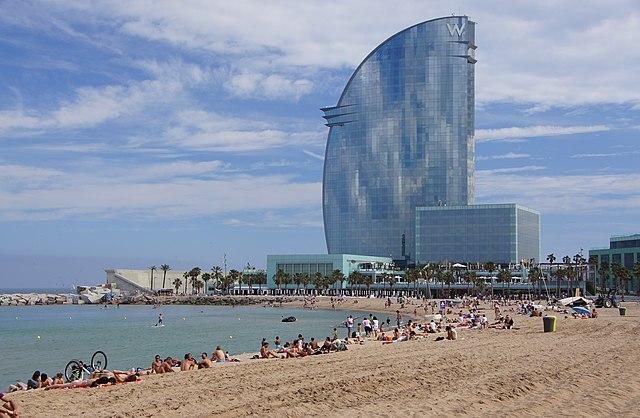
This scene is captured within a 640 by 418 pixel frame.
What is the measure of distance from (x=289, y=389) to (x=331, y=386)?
1.09 metres

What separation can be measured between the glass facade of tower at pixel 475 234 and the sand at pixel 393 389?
138 m

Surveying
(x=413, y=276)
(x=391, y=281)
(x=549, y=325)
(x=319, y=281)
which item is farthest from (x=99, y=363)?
(x=391, y=281)

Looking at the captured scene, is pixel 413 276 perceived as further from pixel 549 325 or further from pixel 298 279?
pixel 549 325

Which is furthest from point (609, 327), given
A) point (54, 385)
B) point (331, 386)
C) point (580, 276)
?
point (580, 276)

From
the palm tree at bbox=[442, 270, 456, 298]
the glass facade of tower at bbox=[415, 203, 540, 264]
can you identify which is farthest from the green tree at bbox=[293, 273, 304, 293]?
the glass facade of tower at bbox=[415, 203, 540, 264]

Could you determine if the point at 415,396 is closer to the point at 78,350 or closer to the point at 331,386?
the point at 331,386

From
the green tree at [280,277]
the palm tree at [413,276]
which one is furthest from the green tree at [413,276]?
the green tree at [280,277]

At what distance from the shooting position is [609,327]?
4172 cm

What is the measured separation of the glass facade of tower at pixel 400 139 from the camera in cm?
18188

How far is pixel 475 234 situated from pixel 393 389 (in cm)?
15046

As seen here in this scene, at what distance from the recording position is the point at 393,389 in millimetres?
19016

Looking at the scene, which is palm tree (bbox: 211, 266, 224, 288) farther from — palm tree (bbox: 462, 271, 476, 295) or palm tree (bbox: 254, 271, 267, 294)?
palm tree (bbox: 462, 271, 476, 295)

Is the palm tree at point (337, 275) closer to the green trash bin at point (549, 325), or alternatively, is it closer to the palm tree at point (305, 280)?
Answer: the palm tree at point (305, 280)

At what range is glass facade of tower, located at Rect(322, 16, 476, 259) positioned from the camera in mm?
181875
